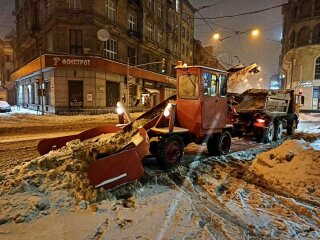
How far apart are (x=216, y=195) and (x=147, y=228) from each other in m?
Answer: 1.95

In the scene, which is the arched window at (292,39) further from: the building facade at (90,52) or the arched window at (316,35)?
the building facade at (90,52)

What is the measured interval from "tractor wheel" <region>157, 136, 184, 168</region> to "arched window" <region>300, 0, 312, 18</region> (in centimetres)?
4726

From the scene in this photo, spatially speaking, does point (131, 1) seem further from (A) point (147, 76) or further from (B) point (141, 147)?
(B) point (141, 147)

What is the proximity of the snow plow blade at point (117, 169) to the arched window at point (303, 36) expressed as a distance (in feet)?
157

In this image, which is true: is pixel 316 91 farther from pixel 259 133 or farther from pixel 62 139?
pixel 62 139

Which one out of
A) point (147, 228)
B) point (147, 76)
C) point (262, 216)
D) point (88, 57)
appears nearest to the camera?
point (147, 228)

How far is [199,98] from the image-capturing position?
6.90 m

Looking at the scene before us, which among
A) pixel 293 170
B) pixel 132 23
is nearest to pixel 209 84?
pixel 293 170

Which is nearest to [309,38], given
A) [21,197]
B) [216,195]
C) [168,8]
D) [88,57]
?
[168,8]

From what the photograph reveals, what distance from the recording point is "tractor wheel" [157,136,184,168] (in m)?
6.30

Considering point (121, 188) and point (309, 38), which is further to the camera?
point (309, 38)

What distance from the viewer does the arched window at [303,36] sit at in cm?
4241

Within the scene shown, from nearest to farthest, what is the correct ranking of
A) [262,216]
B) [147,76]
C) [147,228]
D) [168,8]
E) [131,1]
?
[147,228], [262,216], [131,1], [147,76], [168,8]

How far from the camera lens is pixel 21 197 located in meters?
3.70
